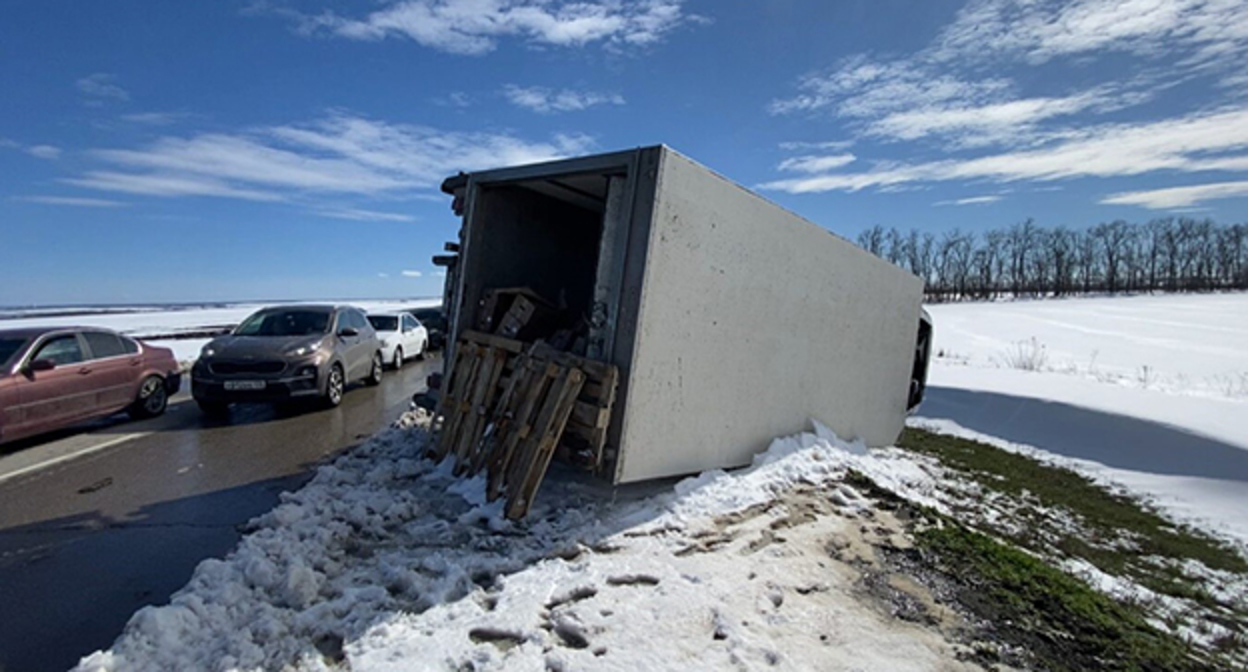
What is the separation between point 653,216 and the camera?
4203 millimetres

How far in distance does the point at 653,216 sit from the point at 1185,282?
90279 mm

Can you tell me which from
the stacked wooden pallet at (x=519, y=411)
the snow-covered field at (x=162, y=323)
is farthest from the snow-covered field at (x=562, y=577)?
the snow-covered field at (x=162, y=323)

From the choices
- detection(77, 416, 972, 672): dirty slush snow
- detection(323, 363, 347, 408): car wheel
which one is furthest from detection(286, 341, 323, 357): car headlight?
detection(77, 416, 972, 672): dirty slush snow

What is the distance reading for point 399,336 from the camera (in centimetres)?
1517

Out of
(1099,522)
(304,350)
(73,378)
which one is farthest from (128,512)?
(1099,522)

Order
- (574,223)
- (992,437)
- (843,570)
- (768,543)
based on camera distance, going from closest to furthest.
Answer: (843,570), (768,543), (574,223), (992,437)

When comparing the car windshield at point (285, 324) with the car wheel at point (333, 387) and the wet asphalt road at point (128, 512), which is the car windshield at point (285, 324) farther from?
the wet asphalt road at point (128, 512)

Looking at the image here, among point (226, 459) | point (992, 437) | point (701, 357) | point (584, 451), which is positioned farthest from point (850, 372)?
point (226, 459)

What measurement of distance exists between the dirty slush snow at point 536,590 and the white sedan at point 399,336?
976 centimetres

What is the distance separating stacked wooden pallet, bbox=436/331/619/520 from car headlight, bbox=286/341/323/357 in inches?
171

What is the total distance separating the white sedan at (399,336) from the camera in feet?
47.8

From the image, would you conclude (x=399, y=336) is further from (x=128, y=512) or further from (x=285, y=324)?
(x=128, y=512)

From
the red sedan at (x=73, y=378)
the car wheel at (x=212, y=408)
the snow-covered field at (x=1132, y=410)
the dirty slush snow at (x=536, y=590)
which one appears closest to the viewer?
the dirty slush snow at (x=536, y=590)

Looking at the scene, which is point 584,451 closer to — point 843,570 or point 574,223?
point 843,570
